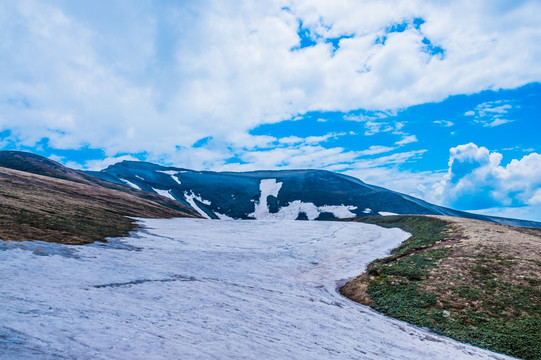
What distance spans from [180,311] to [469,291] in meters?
21.0

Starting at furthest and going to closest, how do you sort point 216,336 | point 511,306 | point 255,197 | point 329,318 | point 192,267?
point 255,197 → point 192,267 → point 511,306 → point 329,318 → point 216,336

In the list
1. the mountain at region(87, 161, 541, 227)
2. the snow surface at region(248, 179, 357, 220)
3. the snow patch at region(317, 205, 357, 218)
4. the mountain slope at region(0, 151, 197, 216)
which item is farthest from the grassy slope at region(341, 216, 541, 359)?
the mountain at region(87, 161, 541, 227)

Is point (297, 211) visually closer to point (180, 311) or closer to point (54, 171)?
point (54, 171)

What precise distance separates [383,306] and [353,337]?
8.35 meters

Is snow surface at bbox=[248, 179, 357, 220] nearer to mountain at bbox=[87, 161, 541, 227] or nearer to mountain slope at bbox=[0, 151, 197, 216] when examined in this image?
mountain at bbox=[87, 161, 541, 227]

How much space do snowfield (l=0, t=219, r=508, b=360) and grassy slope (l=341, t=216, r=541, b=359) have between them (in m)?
1.95

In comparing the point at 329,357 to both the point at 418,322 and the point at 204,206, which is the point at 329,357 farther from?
the point at 204,206

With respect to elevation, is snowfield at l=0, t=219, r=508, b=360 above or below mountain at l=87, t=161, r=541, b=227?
below

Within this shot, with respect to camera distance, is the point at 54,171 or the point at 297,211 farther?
the point at 297,211

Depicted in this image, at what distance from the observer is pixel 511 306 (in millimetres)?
21688

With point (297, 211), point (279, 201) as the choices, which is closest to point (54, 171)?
point (279, 201)

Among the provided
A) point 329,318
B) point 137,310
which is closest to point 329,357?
point 329,318

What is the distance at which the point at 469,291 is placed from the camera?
23.9 metres

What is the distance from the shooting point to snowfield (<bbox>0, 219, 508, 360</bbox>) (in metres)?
10.9
